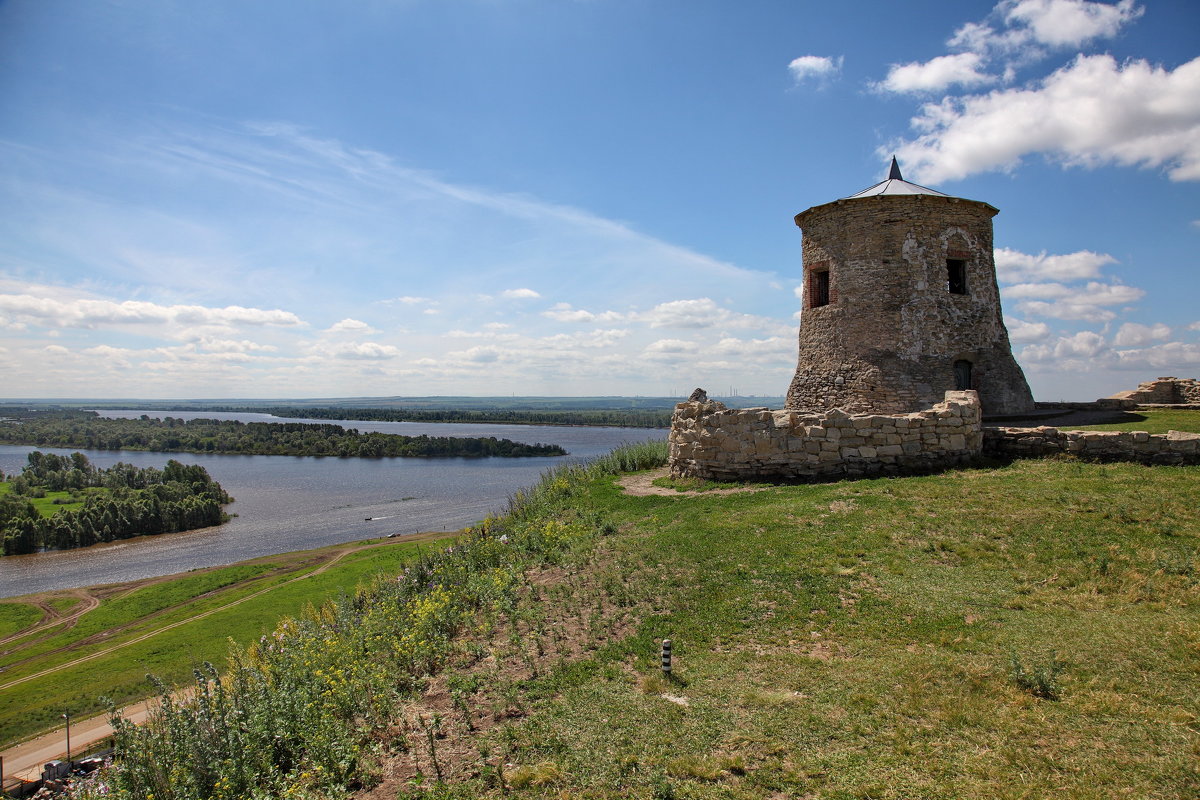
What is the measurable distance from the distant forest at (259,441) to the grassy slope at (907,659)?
77774 millimetres

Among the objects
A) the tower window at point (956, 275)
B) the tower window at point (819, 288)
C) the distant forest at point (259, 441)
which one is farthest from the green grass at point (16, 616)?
the distant forest at point (259, 441)

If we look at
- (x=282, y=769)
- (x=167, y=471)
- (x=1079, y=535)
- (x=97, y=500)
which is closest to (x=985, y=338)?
(x=1079, y=535)

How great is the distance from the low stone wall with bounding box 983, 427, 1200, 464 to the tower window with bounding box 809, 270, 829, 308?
232 inches

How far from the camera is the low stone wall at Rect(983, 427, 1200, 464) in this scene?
9164mm

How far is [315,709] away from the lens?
5598 millimetres

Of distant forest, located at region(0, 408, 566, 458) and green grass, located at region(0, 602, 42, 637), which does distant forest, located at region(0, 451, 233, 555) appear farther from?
distant forest, located at region(0, 408, 566, 458)

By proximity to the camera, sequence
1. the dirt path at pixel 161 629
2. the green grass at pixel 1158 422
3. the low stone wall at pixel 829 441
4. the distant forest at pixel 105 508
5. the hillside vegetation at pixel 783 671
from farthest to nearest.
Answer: the distant forest at pixel 105 508 → the dirt path at pixel 161 629 → the green grass at pixel 1158 422 → the low stone wall at pixel 829 441 → the hillside vegetation at pixel 783 671

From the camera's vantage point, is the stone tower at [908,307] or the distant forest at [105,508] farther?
the distant forest at [105,508]

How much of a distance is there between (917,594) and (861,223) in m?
10.7

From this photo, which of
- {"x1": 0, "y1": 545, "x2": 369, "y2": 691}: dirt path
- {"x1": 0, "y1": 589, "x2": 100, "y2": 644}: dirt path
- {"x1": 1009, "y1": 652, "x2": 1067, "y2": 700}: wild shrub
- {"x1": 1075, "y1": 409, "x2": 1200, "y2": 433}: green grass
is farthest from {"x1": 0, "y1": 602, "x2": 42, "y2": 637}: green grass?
{"x1": 1075, "y1": 409, "x2": 1200, "y2": 433}: green grass

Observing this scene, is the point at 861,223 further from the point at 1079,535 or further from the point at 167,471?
the point at 167,471

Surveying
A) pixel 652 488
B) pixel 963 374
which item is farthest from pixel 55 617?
pixel 963 374

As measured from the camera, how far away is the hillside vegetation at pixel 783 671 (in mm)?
3807

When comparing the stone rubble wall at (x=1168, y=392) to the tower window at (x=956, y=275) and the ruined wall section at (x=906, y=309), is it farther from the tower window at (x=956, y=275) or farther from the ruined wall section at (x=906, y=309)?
the tower window at (x=956, y=275)
